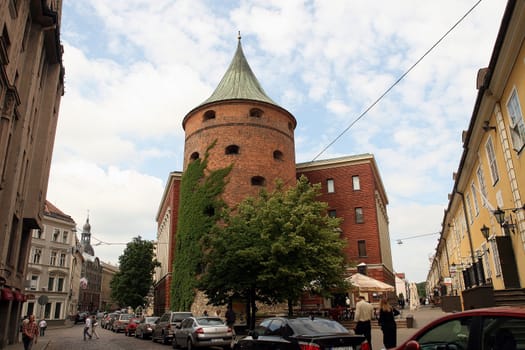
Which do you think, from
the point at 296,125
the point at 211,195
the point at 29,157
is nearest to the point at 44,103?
the point at 29,157

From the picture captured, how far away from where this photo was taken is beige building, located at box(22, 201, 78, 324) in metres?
49.2

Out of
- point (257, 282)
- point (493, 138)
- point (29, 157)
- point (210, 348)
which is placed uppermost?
point (29, 157)

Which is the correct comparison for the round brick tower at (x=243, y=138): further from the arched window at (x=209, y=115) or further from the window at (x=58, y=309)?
the window at (x=58, y=309)

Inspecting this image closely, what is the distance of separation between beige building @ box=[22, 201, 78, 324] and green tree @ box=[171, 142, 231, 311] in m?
25.2

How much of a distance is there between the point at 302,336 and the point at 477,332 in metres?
4.62

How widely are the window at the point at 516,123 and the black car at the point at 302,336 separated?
23.8 feet

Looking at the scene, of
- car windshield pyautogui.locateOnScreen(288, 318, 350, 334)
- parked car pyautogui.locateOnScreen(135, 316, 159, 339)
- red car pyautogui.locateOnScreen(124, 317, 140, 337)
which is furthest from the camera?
red car pyautogui.locateOnScreen(124, 317, 140, 337)

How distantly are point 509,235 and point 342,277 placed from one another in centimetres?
806

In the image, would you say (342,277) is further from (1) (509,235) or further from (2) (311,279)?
(1) (509,235)

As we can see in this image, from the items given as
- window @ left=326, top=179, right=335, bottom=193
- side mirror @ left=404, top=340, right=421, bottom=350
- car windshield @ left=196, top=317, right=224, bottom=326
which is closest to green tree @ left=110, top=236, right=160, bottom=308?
window @ left=326, top=179, right=335, bottom=193

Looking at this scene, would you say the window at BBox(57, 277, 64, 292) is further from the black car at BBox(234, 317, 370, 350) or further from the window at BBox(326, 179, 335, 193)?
the black car at BBox(234, 317, 370, 350)

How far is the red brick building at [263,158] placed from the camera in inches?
1232

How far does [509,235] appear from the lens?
13.6 m

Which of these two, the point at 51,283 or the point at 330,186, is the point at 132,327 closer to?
the point at 330,186
